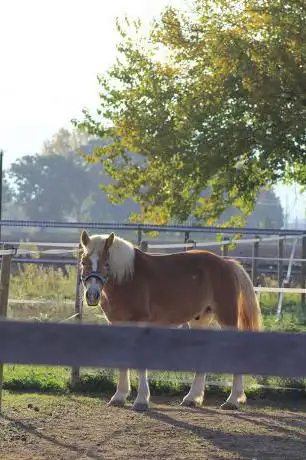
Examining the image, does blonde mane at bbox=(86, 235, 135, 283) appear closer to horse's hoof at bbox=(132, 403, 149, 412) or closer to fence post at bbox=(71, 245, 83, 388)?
fence post at bbox=(71, 245, 83, 388)

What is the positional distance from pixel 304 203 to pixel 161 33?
5986 millimetres

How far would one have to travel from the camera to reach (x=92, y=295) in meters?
9.36

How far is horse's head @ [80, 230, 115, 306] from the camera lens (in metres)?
9.42

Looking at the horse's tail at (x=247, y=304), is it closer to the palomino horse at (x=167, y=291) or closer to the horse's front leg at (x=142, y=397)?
the palomino horse at (x=167, y=291)

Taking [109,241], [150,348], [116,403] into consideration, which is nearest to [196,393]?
[116,403]

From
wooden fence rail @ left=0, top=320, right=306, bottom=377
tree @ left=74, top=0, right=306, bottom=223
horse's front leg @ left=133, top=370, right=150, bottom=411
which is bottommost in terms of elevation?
horse's front leg @ left=133, top=370, right=150, bottom=411

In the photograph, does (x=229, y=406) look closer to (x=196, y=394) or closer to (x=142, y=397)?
(x=196, y=394)

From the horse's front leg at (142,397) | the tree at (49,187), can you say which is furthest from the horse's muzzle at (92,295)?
the tree at (49,187)

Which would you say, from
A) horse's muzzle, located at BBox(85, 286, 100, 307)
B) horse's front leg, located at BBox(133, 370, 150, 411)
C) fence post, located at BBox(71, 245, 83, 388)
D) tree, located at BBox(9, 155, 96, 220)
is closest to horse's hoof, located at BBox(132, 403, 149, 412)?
horse's front leg, located at BBox(133, 370, 150, 411)

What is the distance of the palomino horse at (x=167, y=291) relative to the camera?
970cm

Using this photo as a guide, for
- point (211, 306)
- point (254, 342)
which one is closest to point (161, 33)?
point (211, 306)

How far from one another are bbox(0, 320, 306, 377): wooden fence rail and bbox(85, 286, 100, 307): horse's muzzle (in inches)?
213

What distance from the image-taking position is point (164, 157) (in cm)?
1638

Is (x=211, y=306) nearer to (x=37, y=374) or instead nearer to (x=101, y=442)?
(x=37, y=374)
